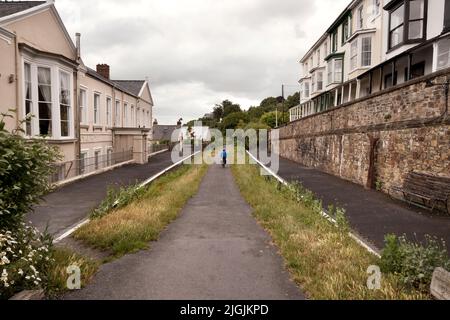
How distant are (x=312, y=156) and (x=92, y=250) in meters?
20.5

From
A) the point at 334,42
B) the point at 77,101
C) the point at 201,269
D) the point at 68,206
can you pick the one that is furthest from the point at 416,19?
the point at 68,206

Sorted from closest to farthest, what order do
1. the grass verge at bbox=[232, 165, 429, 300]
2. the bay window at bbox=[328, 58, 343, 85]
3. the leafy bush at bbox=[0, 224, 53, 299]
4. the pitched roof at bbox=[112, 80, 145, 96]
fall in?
the leafy bush at bbox=[0, 224, 53, 299], the grass verge at bbox=[232, 165, 429, 300], the bay window at bbox=[328, 58, 343, 85], the pitched roof at bbox=[112, 80, 145, 96]

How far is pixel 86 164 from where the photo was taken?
18797 mm

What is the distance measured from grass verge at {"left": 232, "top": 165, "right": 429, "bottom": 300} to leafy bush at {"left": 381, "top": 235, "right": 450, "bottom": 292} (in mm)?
196

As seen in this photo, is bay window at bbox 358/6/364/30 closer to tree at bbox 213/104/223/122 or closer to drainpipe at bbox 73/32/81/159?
drainpipe at bbox 73/32/81/159

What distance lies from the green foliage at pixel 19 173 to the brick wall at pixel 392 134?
9833mm

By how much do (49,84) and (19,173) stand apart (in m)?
11.7

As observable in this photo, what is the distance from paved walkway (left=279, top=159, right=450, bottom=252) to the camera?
711 centimetres

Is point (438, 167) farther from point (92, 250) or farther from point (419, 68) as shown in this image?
point (419, 68)

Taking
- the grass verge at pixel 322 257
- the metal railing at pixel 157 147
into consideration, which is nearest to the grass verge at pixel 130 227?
the grass verge at pixel 322 257

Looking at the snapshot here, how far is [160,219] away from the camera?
8.20 m

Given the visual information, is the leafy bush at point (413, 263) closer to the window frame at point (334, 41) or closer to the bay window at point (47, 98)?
the bay window at point (47, 98)

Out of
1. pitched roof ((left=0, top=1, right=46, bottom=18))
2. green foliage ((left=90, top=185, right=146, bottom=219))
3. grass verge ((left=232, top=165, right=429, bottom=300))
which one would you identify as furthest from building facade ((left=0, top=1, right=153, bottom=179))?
grass verge ((left=232, top=165, right=429, bottom=300))

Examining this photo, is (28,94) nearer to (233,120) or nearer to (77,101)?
(77,101)
